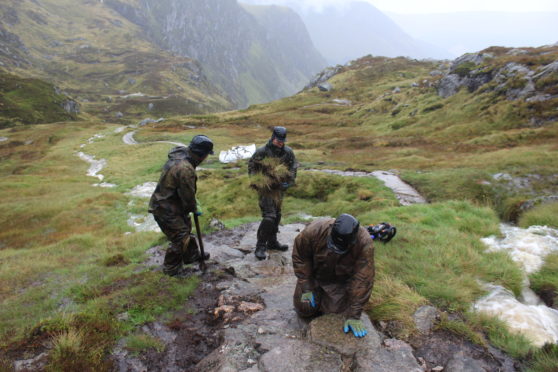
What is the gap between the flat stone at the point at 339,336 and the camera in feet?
16.2

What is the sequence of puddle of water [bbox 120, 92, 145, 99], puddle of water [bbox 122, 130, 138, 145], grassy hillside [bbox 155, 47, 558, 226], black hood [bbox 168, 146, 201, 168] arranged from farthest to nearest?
puddle of water [bbox 120, 92, 145, 99] < puddle of water [bbox 122, 130, 138, 145] < grassy hillside [bbox 155, 47, 558, 226] < black hood [bbox 168, 146, 201, 168]

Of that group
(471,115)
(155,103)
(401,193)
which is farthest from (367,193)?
(155,103)

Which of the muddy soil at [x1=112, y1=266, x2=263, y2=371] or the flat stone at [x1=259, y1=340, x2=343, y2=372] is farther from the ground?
the flat stone at [x1=259, y1=340, x2=343, y2=372]

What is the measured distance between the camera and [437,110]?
145 feet

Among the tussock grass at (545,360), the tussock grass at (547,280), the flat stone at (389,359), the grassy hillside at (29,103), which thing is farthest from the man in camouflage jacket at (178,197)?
the grassy hillside at (29,103)

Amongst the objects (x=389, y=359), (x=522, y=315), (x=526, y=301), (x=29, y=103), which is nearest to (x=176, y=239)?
(x=389, y=359)

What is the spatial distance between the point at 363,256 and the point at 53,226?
62.0ft

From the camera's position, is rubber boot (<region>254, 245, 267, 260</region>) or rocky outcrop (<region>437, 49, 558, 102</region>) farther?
rocky outcrop (<region>437, 49, 558, 102</region>)

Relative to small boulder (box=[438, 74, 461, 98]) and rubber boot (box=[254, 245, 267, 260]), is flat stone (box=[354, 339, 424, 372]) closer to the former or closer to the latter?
rubber boot (box=[254, 245, 267, 260])

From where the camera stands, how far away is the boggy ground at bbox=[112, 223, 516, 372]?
15.4 feet

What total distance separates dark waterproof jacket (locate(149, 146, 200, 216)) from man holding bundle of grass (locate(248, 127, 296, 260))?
6.80 ft

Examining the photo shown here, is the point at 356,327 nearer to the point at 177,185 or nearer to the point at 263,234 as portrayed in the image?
the point at 263,234

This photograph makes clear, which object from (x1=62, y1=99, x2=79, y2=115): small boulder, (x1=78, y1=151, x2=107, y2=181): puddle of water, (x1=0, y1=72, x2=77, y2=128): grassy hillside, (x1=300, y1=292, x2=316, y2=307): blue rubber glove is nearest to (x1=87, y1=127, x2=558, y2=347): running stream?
(x1=300, y1=292, x2=316, y2=307): blue rubber glove

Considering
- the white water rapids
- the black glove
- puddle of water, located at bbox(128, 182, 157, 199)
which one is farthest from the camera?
puddle of water, located at bbox(128, 182, 157, 199)
